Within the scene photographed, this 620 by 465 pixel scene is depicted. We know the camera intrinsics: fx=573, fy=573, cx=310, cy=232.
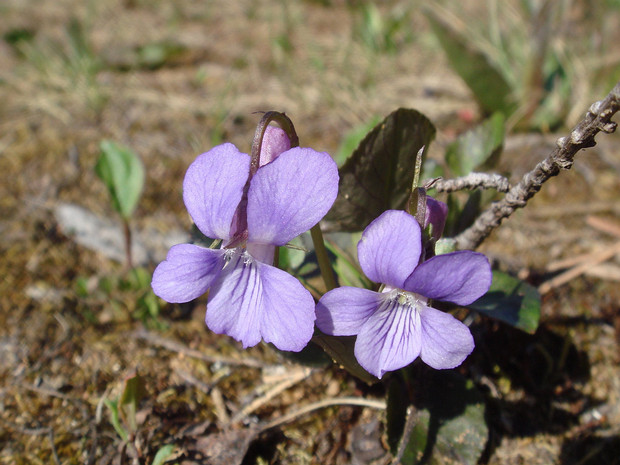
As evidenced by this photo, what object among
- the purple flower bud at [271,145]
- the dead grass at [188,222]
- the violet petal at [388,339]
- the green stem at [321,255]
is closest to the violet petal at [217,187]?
the purple flower bud at [271,145]

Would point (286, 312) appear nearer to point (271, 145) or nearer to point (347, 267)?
point (271, 145)

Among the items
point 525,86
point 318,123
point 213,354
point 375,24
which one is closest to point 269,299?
point 213,354

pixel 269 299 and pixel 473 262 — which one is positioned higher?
pixel 473 262

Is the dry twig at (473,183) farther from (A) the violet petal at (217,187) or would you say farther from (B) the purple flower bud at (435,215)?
(A) the violet petal at (217,187)

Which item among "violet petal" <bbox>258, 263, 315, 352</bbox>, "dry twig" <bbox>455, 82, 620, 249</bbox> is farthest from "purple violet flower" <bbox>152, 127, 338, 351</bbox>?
"dry twig" <bbox>455, 82, 620, 249</bbox>

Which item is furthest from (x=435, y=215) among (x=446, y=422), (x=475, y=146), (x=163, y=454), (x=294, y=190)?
(x=163, y=454)

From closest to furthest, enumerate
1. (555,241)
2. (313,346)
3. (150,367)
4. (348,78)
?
(313,346) → (150,367) → (555,241) → (348,78)

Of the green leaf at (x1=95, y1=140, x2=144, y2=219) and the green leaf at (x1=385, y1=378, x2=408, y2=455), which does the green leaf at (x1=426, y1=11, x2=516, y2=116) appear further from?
the green leaf at (x1=385, y1=378, x2=408, y2=455)

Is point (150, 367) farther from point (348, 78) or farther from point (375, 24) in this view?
point (375, 24)
